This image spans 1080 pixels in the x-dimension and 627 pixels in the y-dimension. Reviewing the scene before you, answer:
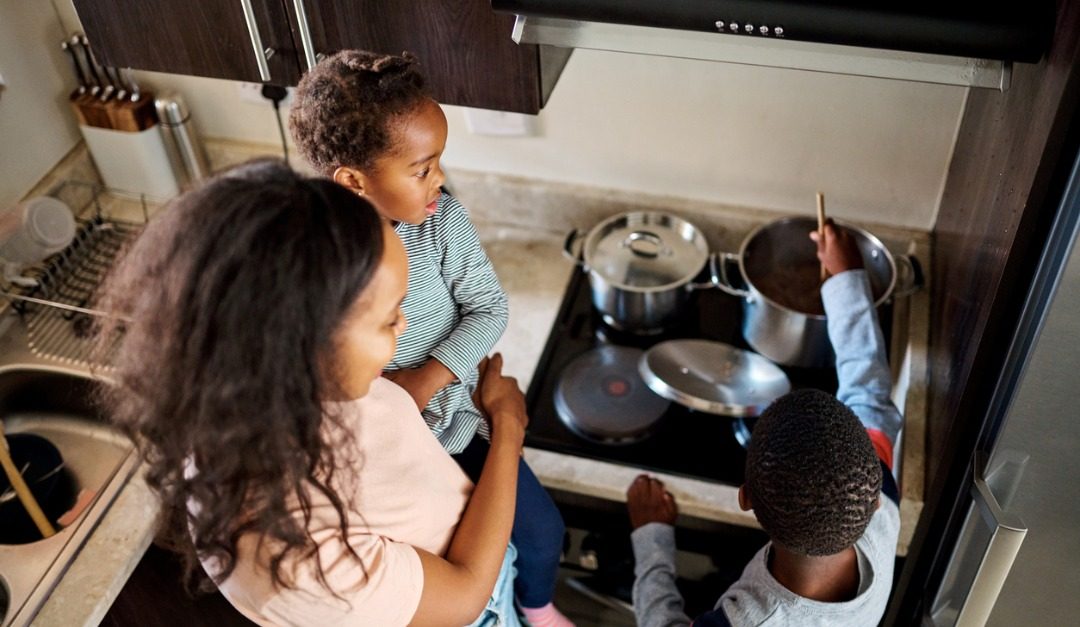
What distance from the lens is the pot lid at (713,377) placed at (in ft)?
4.42

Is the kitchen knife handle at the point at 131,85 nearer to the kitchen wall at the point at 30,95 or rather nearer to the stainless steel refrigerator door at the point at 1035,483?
the kitchen wall at the point at 30,95

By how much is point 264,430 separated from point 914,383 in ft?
3.10

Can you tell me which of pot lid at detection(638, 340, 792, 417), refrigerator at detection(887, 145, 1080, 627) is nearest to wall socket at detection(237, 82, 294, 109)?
pot lid at detection(638, 340, 792, 417)

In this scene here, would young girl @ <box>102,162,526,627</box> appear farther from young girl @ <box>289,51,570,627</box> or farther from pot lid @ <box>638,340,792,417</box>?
pot lid @ <box>638,340,792,417</box>

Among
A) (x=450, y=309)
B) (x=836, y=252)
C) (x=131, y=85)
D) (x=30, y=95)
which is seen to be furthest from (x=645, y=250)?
(x=30, y=95)

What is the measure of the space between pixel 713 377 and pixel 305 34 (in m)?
0.73

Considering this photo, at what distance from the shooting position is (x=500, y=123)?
1584 millimetres

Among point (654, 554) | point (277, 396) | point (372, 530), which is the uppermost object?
point (277, 396)

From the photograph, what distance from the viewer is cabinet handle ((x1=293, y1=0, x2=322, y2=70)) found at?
109 centimetres

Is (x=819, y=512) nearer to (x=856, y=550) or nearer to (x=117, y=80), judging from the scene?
(x=856, y=550)

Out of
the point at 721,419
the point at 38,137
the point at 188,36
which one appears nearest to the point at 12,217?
the point at 38,137

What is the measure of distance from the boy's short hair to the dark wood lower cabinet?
26.4 inches

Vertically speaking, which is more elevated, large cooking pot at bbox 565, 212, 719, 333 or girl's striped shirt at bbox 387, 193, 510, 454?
girl's striped shirt at bbox 387, 193, 510, 454

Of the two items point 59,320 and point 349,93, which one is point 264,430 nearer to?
point 349,93
